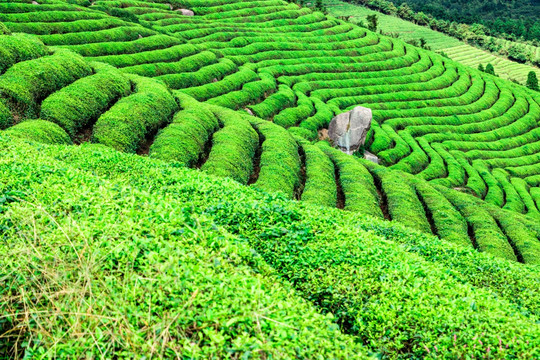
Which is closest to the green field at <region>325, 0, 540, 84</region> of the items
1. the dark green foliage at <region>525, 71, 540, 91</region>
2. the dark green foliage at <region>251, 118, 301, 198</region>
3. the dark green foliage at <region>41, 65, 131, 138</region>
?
the dark green foliage at <region>525, 71, 540, 91</region>

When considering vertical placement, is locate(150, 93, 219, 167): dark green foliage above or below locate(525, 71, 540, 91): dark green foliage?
above

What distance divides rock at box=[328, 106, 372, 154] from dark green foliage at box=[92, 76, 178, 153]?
27335mm

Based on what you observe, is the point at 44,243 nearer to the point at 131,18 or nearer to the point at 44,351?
the point at 44,351

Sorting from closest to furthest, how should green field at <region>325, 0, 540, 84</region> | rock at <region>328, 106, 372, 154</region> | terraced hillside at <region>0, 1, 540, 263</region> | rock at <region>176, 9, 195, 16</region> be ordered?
terraced hillside at <region>0, 1, 540, 263</region> → rock at <region>328, 106, 372, 154</region> → rock at <region>176, 9, 195, 16</region> → green field at <region>325, 0, 540, 84</region>

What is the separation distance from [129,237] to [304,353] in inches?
160

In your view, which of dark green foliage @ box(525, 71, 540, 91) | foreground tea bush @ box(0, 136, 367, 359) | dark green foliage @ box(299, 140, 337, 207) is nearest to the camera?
foreground tea bush @ box(0, 136, 367, 359)

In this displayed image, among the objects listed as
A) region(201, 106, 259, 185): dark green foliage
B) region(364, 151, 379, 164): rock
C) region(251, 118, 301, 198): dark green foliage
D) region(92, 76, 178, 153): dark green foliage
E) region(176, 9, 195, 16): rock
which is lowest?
region(364, 151, 379, 164): rock

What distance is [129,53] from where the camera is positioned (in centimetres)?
5325

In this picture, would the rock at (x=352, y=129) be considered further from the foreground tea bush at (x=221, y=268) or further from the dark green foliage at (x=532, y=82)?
the dark green foliage at (x=532, y=82)

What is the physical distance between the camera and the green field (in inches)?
5118

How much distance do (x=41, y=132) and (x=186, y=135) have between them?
942 centimetres

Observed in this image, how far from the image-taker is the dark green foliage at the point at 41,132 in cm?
2247

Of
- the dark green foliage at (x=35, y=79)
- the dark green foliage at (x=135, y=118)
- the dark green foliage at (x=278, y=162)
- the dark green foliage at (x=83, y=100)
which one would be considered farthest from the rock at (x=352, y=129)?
the dark green foliage at (x=35, y=79)

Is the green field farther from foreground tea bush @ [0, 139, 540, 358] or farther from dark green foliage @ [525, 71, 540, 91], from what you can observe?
foreground tea bush @ [0, 139, 540, 358]
